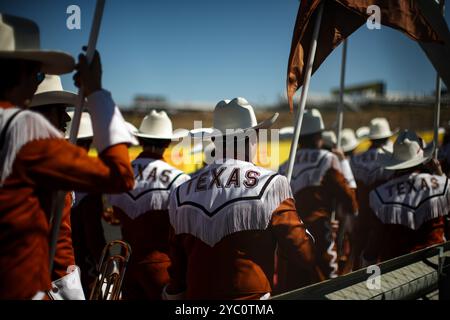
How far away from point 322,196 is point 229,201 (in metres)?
2.95

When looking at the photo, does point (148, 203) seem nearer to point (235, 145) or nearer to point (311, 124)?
point (235, 145)

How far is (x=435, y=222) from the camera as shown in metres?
3.80

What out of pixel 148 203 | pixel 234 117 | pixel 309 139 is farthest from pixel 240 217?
pixel 309 139

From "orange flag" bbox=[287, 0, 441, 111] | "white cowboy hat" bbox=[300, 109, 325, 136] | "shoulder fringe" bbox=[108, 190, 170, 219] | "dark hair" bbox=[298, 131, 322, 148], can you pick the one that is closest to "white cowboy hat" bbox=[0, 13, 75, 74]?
"orange flag" bbox=[287, 0, 441, 111]

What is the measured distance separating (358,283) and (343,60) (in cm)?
423

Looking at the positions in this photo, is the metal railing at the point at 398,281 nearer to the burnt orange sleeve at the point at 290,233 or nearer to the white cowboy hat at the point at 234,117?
the burnt orange sleeve at the point at 290,233

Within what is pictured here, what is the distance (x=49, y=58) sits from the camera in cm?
158

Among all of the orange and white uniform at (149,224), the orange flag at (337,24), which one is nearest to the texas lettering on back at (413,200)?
the orange flag at (337,24)

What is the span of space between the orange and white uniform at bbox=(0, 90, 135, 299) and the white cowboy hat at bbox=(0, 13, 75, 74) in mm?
199

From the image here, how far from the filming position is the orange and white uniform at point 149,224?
11.4 feet

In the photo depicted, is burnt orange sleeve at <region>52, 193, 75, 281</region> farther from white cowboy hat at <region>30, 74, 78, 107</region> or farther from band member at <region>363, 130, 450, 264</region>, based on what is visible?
band member at <region>363, 130, 450, 264</region>

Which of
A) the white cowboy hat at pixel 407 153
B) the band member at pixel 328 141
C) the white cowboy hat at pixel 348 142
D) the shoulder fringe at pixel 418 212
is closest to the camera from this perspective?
the shoulder fringe at pixel 418 212

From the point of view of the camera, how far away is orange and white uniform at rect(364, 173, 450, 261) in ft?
12.4

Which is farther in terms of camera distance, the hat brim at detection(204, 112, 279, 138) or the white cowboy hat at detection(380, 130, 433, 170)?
the white cowboy hat at detection(380, 130, 433, 170)
